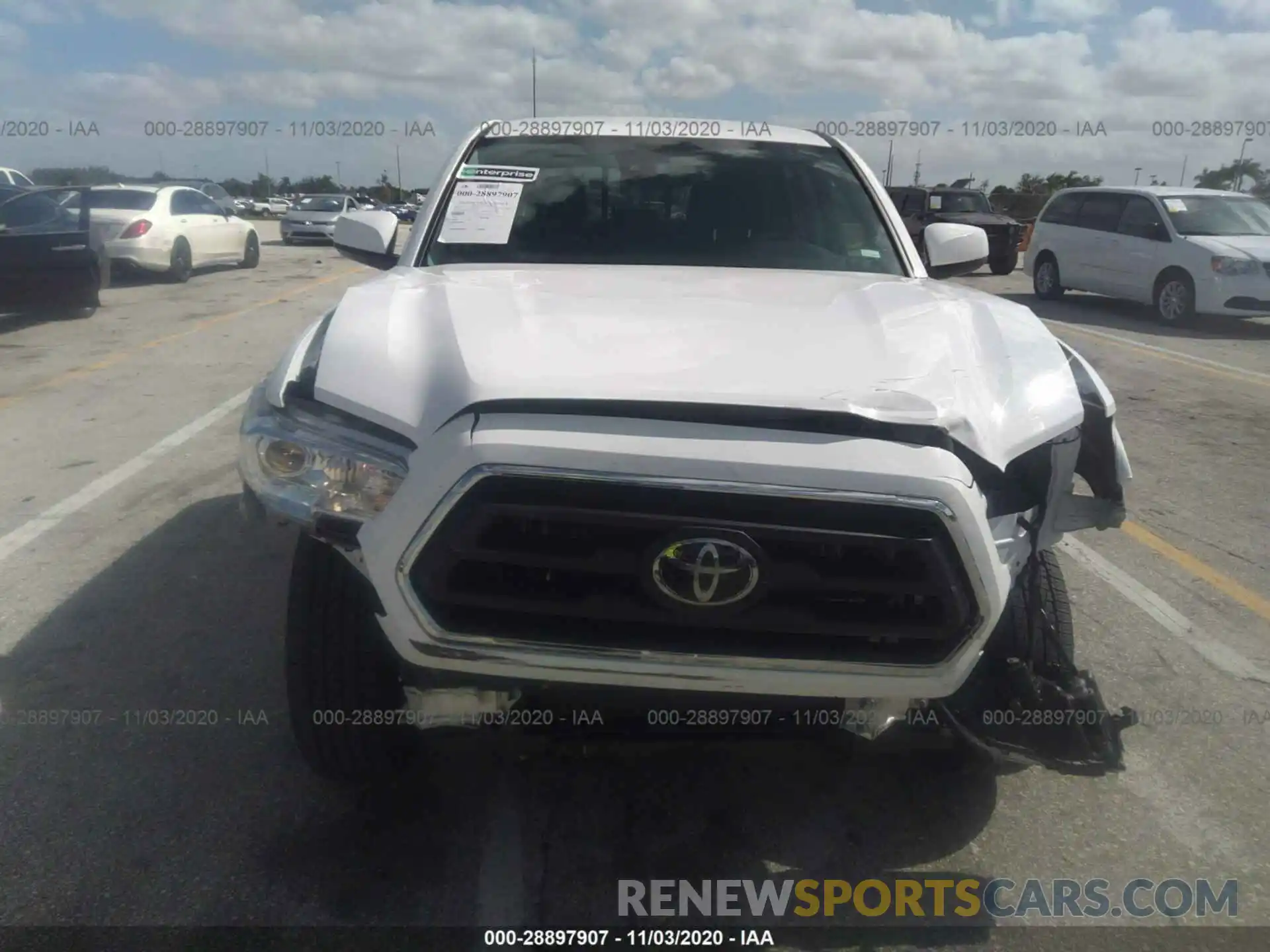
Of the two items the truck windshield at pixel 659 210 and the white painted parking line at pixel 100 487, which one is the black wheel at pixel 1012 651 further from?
the white painted parking line at pixel 100 487

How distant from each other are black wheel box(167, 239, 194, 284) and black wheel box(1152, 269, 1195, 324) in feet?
47.2

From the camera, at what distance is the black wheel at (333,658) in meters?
2.50

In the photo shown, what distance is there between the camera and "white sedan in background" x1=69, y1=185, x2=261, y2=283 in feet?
50.6

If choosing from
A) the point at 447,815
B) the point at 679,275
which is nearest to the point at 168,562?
the point at 447,815

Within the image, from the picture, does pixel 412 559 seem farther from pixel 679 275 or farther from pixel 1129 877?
pixel 1129 877

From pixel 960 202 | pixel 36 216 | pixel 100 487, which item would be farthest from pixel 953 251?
pixel 960 202

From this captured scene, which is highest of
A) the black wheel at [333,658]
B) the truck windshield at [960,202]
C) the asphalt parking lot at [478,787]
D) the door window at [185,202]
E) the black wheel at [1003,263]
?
the truck windshield at [960,202]

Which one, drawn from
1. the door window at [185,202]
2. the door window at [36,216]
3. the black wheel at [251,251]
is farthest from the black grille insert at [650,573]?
the black wheel at [251,251]

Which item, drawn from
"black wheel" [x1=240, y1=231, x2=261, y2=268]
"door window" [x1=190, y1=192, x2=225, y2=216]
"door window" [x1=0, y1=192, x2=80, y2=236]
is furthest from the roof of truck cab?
"black wheel" [x1=240, y1=231, x2=261, y2=268]

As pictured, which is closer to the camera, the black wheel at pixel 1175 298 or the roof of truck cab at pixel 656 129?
the roof of truck cab at pixel 656 129

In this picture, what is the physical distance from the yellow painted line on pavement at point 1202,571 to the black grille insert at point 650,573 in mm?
2976

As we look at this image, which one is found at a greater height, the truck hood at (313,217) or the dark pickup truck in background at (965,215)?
the dark pickup truck in background at (965,215)

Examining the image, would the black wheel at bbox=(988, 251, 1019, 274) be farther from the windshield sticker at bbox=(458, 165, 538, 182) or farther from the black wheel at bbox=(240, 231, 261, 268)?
the windshield sticker at bbox=(458, 165, 538, 182)

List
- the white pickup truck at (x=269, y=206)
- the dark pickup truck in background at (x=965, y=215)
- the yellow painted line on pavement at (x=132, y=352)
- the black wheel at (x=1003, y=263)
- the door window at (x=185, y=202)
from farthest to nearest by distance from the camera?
the white pickup truck at (x=269, y=206) < the black wheel at (x=1003, y=263) < the dark pickup truck in background at (x=965, y=215) < the door window at (x=185, y=202) < the yellow painted line on pavement at (x=132, y=352)
